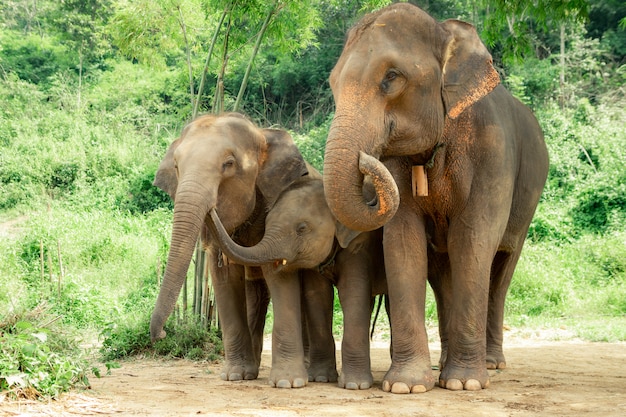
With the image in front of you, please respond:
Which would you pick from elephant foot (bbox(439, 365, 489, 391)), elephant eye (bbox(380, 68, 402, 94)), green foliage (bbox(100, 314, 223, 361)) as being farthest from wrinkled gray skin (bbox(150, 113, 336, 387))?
green foliage (bbox(100, 314, 223, 361))

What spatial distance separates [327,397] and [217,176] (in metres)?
1.62

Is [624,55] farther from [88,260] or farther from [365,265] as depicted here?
[365,265]

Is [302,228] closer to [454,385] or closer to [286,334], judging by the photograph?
[286,334]

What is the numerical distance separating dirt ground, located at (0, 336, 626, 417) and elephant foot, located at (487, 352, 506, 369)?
160 mm

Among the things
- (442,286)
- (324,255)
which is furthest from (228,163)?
(442,286)

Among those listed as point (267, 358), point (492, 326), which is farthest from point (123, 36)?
point (492, 326)

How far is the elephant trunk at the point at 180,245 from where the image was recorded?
219 inches

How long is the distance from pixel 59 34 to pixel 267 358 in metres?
22.9

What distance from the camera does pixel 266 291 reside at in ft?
24.6

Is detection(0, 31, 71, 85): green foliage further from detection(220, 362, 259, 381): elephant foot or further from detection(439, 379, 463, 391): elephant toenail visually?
detection(439, 379, 463, 391): elephant toenail

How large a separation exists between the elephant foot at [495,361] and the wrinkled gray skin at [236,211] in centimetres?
155

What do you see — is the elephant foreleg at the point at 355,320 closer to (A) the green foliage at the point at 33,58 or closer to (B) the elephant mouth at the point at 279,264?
(B) the elephant mouth at the point at 279,264

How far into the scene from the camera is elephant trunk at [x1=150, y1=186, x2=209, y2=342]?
5555 mm

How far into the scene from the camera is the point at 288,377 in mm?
6367
